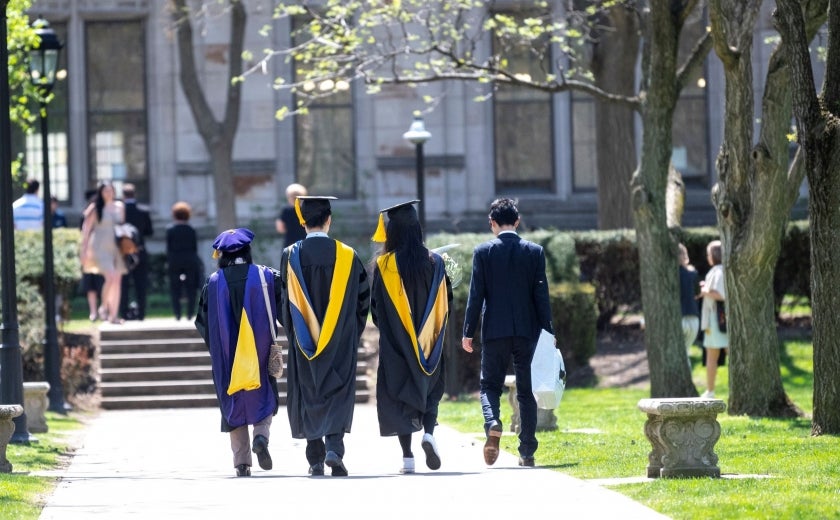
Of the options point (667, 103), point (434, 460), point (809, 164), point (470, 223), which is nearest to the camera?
point (434, 460)

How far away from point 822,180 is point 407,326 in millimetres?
3467

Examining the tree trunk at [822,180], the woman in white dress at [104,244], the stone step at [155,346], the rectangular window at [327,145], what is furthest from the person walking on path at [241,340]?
the rectangular window at [327,145]

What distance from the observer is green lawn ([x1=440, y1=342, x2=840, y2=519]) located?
9.27 metres

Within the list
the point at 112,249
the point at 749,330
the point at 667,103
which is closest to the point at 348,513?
the point at 749,330

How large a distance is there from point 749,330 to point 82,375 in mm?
8848

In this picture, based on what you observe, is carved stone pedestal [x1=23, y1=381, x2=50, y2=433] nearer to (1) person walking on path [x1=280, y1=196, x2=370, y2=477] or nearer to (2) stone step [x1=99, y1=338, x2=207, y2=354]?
(1) person walking on path [x1=280, y1=196, x2=370, y2=477]

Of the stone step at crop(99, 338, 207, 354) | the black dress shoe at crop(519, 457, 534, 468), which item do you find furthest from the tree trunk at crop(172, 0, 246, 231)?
the black dress shoe at crop(519, 457, 534, 468)

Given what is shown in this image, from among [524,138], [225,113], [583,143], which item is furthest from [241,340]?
[583,143]

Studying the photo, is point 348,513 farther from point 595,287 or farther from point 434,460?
point 595,287

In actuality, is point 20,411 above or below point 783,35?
below

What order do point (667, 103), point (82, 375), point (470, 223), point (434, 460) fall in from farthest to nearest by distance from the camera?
point (470, 223) < point (82, 375) < point (667, 103) < point (434, 460)

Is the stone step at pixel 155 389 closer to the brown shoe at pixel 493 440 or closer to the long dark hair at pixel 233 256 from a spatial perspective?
the long dark hair at pixel 233 256

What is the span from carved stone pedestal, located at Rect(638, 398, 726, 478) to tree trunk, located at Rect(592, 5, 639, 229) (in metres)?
14.3

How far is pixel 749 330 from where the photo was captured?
16.1 m
